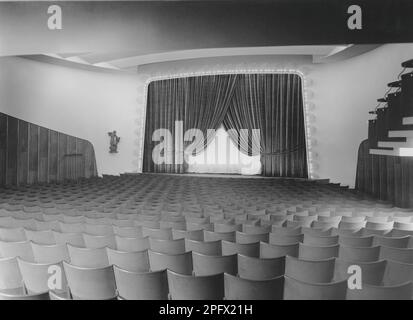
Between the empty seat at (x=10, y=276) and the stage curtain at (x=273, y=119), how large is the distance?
1270 cm

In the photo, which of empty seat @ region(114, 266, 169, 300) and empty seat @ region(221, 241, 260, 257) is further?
empty seat @ region(221, 241, 260, 257)

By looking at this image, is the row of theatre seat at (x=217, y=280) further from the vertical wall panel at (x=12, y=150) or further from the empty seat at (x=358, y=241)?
the vertical wall panel at (x=12, y=150)

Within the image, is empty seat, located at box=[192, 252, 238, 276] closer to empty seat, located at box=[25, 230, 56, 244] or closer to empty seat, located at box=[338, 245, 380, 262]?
empty seat, located at box=[338, 245, 380, 262]

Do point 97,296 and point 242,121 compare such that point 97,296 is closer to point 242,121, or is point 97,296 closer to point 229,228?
point 229,228

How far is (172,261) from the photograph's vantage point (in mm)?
3594

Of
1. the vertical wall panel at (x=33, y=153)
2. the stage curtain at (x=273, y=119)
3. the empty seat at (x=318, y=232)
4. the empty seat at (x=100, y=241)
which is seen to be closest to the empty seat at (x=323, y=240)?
the empty seat at (x=318, y=232)

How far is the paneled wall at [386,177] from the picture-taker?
27.0ft

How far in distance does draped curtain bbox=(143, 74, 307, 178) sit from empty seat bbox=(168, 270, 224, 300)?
12.5 m

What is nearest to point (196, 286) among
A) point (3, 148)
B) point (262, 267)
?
point (262, 267)

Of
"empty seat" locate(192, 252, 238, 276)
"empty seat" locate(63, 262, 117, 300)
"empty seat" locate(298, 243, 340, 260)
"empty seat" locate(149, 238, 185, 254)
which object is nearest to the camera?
"empty seat" locate(63, 262, 117, 300)

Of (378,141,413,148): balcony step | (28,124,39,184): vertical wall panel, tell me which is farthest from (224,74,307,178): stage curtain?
(28,124,39,184): vertical wall panel

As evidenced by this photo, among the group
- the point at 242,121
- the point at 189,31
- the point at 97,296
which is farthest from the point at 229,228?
the point at 242,121

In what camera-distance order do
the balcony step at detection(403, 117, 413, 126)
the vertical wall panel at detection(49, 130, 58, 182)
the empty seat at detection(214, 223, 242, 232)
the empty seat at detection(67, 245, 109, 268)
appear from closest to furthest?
the empty seat at detection(67, 245, 109, 268), the empty seat at detection(214, 223, 242, 232), the balcony step at detection(403, 117, 413, 126), the vertical wall panel at detection(49, 130, 58, 182)

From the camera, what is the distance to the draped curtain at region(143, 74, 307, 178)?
49.8 feet
